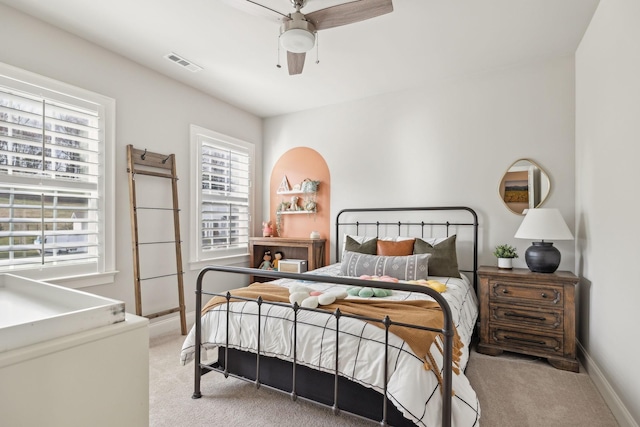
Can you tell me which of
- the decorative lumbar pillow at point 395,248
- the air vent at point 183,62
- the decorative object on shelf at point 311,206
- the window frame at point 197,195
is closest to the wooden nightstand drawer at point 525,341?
the decorative lumbar pillow at point 395,248

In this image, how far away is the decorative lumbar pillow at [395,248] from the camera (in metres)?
3.31

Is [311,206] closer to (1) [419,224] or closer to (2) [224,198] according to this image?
(2) [224,198]

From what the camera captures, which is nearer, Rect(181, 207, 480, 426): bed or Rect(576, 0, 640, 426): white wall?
Rect(181, 207, 480, 426): bed

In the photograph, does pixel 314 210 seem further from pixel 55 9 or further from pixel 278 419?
pixel 55 9

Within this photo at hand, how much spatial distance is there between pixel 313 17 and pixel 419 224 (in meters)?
2.40

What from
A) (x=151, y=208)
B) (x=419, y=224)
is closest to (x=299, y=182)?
(x=419, y=224)

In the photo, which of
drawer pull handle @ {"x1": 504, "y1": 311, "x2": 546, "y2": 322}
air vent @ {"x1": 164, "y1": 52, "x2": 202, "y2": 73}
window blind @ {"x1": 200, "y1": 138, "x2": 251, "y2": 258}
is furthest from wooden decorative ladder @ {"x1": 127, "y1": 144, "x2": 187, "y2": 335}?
drawer pull handle @ {"x1": 504, "y1": 311, "x2": 546, "y2": 322}

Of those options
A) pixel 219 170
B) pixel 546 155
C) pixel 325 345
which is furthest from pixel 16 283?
pixel 546 155

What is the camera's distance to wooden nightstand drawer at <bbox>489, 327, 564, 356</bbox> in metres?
2.66

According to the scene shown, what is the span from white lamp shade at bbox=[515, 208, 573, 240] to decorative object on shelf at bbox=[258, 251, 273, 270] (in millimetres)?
2850

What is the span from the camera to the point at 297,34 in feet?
6.93

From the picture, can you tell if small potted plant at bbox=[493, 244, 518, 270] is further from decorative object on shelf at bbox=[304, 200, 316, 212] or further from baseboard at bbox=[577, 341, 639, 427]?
decorative object on shelf at bbox=[304, 200, 316, 212]

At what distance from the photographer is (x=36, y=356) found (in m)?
0.75

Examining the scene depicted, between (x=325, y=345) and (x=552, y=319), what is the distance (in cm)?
203
